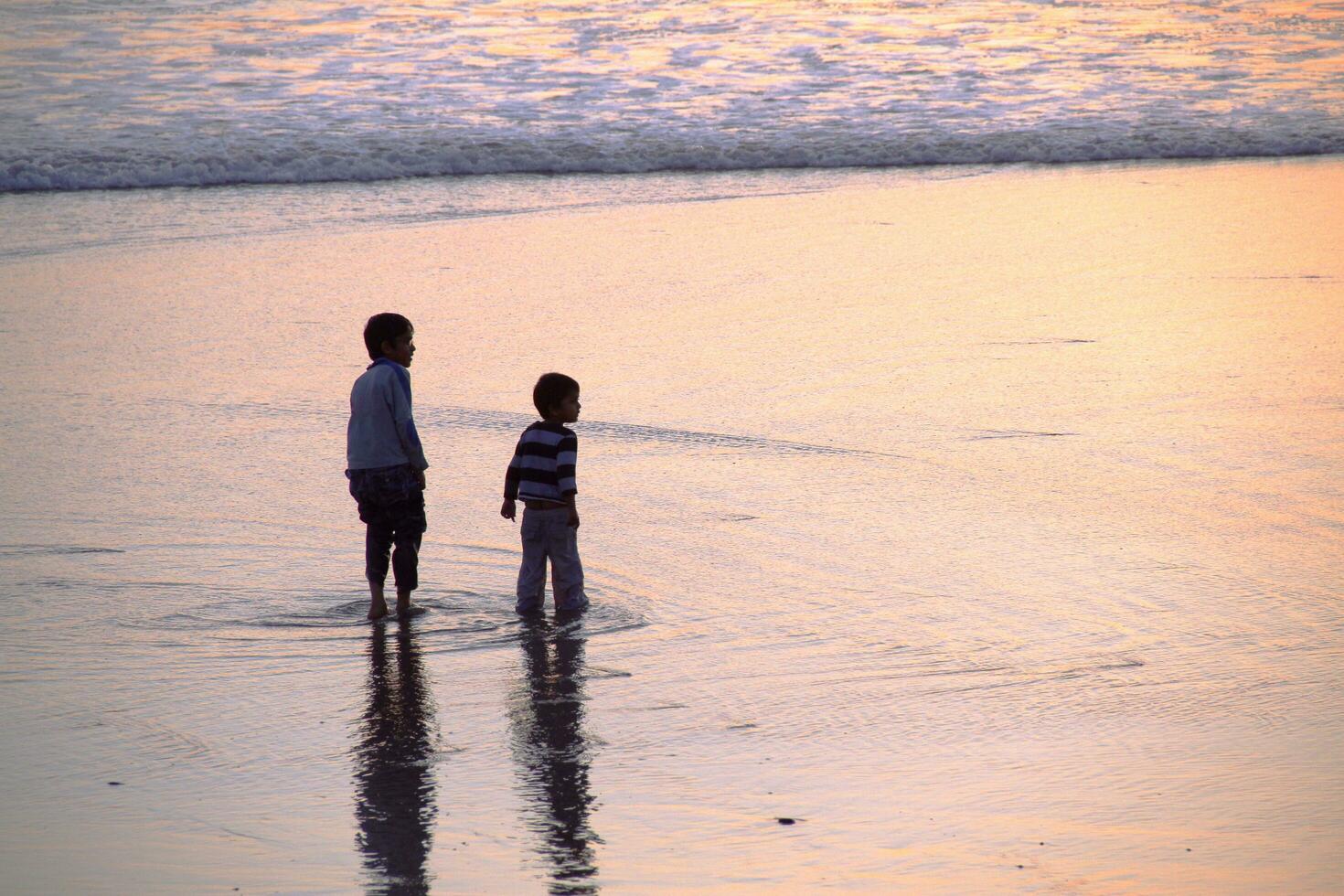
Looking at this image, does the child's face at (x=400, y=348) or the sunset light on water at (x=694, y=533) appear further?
the child's face at (x=400, y=348)

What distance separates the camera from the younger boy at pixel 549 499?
17.3 ft

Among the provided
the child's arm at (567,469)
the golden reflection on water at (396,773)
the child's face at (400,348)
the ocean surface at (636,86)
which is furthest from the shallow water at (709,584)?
the ocean surface at (636,86)

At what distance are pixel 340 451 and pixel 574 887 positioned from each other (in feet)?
13.2

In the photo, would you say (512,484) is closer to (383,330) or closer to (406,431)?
(406,431)

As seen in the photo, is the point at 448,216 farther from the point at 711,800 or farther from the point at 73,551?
the point at 711,800

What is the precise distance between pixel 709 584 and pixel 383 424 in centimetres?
128

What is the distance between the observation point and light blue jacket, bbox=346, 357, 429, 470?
542 cm

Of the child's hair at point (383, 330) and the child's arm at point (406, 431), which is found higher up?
the child's hair at point (383, 330)

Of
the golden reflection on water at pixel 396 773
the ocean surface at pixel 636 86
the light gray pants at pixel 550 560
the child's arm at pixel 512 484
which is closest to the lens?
the golden reflection on water at pixel 396 773

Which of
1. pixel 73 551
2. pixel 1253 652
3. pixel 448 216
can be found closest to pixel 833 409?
pixel 1253 652

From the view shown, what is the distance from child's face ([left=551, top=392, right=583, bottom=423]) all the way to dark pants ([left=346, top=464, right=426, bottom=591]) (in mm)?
561

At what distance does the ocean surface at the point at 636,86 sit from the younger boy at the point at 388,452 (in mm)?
10217

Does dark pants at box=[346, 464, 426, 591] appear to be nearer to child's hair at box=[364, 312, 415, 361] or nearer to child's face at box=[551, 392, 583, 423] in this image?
child's hair at box=[364, 312, 415, 361]

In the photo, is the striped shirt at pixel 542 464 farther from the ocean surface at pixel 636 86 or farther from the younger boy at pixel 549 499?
Result: the ocean surface at pixel 636 86
